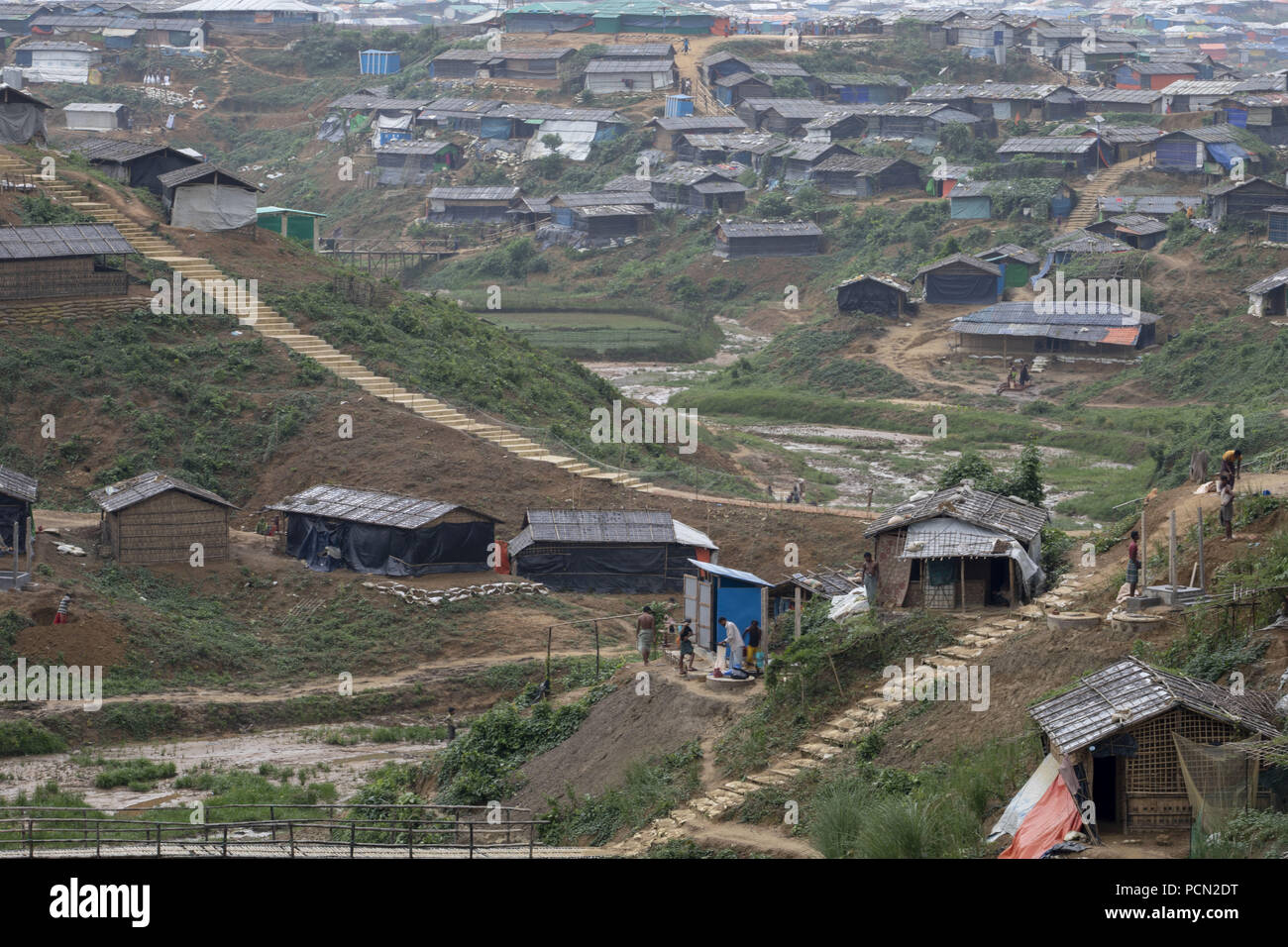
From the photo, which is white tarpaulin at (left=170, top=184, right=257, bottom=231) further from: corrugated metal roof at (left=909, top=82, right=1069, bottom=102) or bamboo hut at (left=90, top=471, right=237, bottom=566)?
corrugated metal roof at (left=909, top=82, right=1069, bottom=102)

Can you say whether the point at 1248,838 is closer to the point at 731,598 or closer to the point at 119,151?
the point at 731,598

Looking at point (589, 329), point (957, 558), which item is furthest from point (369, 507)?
point (589, 329)

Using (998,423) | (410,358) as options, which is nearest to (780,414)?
(998,423)

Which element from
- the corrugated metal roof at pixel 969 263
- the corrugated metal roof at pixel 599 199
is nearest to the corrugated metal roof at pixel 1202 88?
the corrugated metal roof at pixel 969 263

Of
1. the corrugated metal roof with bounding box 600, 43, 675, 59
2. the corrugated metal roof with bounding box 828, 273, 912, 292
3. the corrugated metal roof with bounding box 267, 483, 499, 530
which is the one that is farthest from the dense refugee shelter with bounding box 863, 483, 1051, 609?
the corrugated metal roof with bounding box 600, 43, 675, 59

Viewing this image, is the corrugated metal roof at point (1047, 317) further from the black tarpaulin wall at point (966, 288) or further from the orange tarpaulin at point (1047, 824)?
the orange tarpaulin at point (1047, 824)
